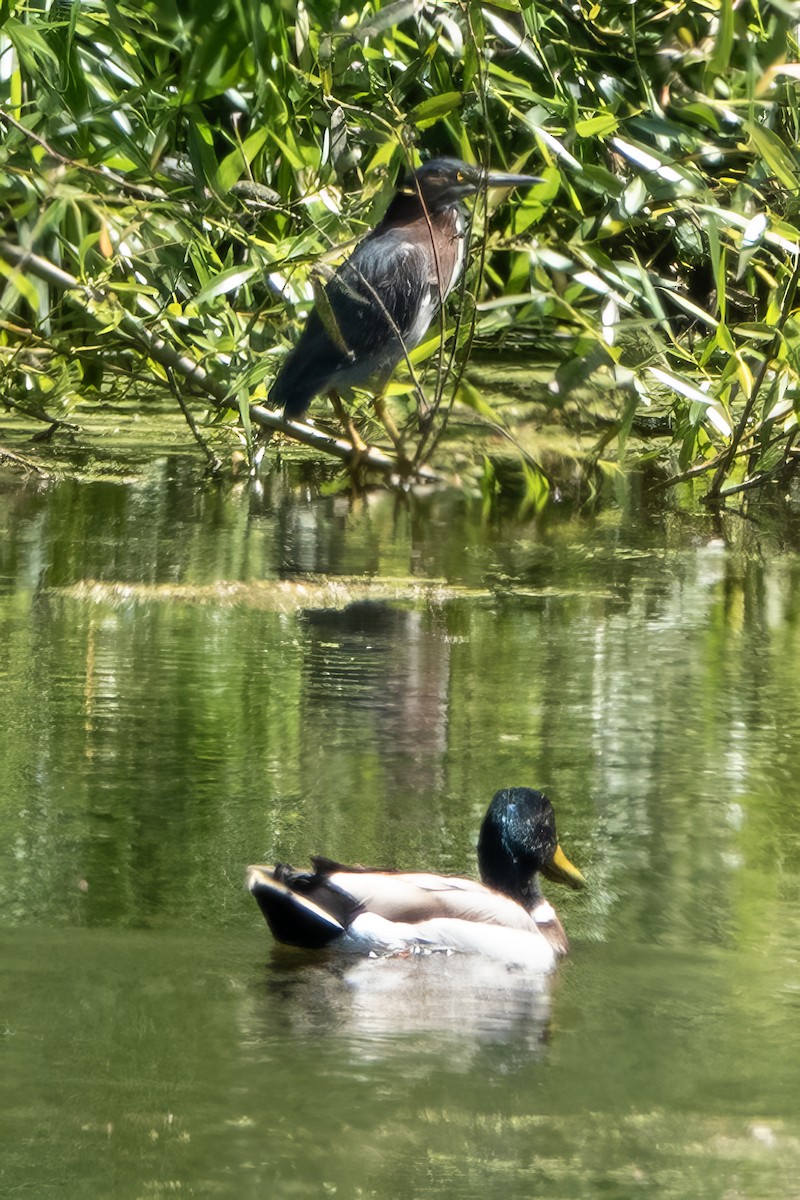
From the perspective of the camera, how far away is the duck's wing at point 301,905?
9.79 feet

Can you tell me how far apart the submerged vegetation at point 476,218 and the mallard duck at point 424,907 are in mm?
1550

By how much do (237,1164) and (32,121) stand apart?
11.8ft

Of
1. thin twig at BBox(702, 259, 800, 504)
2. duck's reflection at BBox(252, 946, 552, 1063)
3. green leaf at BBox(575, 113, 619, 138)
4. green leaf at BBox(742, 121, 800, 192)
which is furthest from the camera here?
thin twig at BBox(702, 259, 800, 504)

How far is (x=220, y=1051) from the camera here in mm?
2629

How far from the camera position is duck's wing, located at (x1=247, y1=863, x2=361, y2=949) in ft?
9.79

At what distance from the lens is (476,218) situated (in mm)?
5609

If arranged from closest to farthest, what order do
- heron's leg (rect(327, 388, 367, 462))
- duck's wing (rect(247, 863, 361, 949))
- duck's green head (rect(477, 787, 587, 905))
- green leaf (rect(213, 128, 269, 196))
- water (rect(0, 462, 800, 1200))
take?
water (rect(0, 462, 800, 1200)) < duck's wing (rect(247, 863, 361, 949)) < duck's green head (rect(477, 787, 587, 905)) < green leaf (rect(213, 128, 269, 196)) < heron's leg (rect(327, 388, 367, 462))

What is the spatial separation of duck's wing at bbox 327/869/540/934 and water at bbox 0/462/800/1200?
9cm

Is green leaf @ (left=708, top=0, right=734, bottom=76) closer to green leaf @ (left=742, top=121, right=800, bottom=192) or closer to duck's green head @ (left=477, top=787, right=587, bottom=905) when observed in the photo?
green leaf @ (left=742, top=121, right=800, bottom=192)

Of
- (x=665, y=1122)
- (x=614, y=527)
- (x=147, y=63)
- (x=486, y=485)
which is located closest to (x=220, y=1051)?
(x=665, y=1122)

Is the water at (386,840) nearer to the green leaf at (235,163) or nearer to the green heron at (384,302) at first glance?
the green heron at (384,302)

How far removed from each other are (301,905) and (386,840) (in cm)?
58

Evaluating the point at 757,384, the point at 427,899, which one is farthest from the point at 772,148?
the point at 757,384

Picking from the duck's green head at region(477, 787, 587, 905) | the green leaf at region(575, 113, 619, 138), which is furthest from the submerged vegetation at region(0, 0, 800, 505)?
the duck's green head at region(477, 787, 587, 905)
